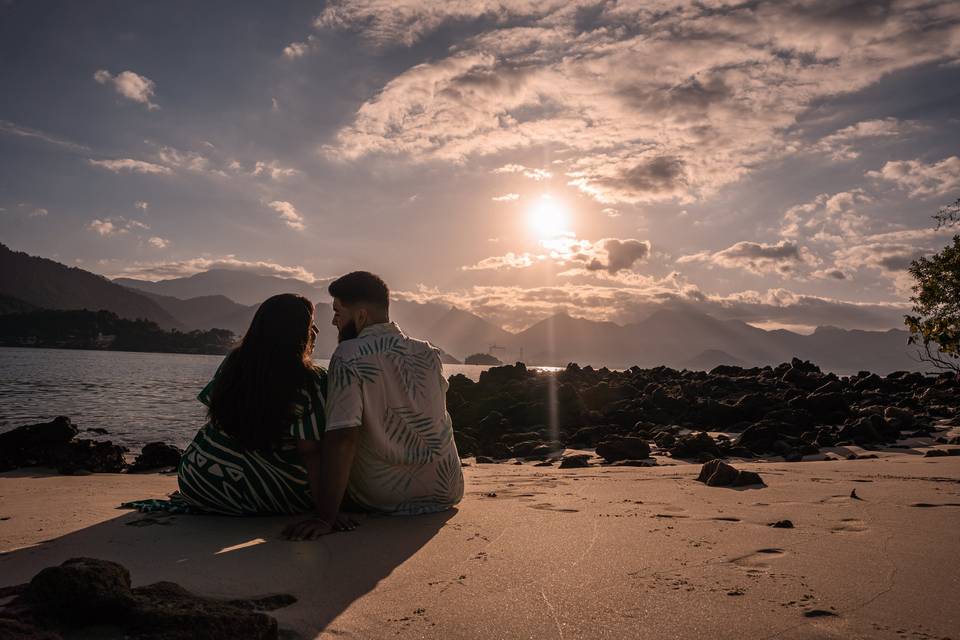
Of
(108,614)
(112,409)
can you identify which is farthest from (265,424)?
(112,409)

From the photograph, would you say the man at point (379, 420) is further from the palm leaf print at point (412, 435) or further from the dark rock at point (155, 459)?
the dark rock at point (155, 459)

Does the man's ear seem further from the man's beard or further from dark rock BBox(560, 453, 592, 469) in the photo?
dark rock BBox(560, 453, 592, 469)

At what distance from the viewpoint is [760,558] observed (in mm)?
3203

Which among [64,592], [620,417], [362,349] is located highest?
[362,349]

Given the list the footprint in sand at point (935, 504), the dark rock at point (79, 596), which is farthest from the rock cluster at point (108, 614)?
the footprint in sand at point (935, 504)

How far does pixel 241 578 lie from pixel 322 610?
0.61 metres

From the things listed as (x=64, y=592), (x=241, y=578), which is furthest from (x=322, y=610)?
(x=64, y=592)

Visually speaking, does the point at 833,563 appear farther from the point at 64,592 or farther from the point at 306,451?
the point at 64,592

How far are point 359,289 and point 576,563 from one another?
234 cm

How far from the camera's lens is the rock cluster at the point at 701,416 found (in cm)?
1052

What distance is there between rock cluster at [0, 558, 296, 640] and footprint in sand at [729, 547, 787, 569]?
2.34 meters

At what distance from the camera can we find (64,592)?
1.94m

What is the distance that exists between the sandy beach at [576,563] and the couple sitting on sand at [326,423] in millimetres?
239

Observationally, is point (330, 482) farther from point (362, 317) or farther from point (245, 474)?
point (362, 317)
